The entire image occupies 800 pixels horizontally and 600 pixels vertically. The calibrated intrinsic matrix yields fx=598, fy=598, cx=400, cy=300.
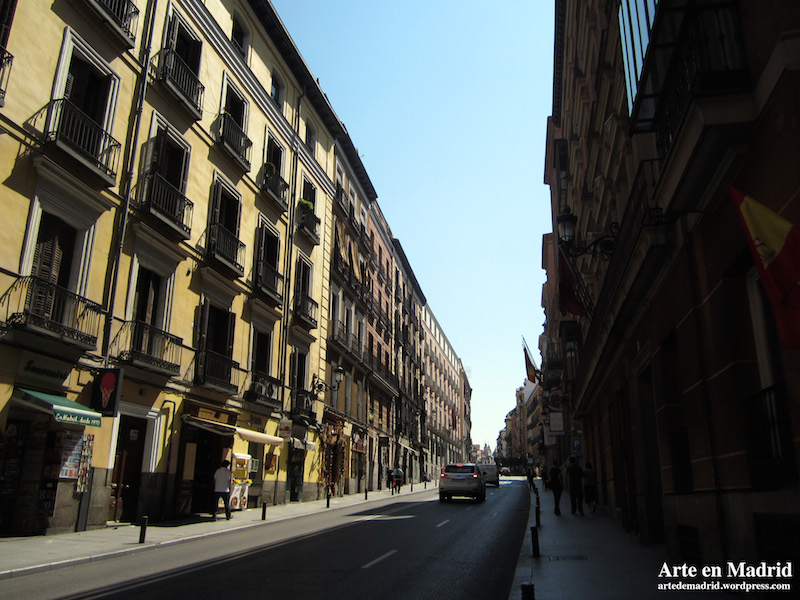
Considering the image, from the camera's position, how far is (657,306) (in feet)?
35.3

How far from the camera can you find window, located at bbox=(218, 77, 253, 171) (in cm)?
2153

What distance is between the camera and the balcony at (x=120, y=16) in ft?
50.0

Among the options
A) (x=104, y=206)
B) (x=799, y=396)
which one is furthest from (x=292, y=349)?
(x=799, y=396)

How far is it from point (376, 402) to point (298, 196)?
20.1 m

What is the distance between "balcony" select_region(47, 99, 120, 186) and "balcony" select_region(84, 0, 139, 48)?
9.20 ft

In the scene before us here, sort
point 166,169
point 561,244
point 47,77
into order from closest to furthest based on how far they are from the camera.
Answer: point 47,77 < point 561,244 < point 166,169

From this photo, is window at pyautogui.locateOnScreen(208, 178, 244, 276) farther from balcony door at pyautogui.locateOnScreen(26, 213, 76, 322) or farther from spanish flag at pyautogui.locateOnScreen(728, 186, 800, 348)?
spanish flag at pyautogui.locateOnScreen(728, 186, 800, 348)

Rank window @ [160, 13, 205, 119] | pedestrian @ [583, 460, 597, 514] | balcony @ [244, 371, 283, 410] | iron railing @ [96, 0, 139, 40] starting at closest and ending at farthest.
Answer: iron railing @ [96, 0, 139, 40]
window @ [160, 13, 205, 119]
balcony @ [244, 371, 283, 410]
pedestrian @ [583, 460, 597, 514]

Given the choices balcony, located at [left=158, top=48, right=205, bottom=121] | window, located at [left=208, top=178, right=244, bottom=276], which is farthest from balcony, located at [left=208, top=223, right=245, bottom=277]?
balcony, located at [left=158, top=48, right=205, bottom=121]

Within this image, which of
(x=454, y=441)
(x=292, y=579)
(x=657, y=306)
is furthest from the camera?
(x=454, y=441)

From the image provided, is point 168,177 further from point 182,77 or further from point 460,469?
point 460,469

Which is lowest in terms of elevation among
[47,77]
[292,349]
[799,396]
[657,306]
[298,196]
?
[799,396]

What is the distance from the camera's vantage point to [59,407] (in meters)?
12.8

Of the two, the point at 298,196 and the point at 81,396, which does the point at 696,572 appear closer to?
the point at 81,396
